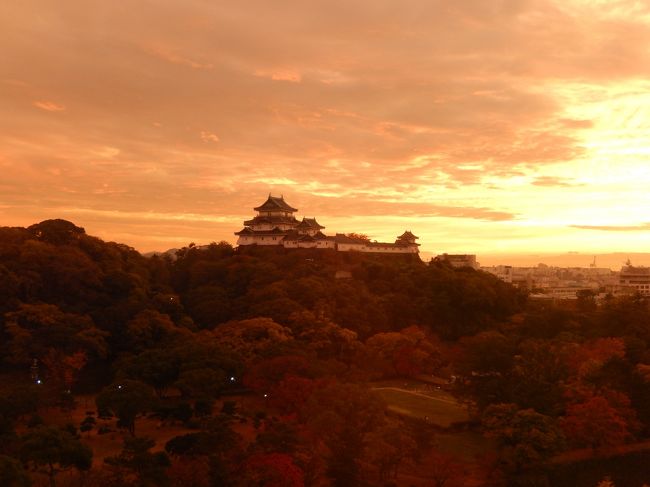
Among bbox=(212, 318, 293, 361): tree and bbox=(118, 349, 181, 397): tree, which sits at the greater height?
bbox=(212, 318, 293, 361): tree

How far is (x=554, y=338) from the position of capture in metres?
34.5

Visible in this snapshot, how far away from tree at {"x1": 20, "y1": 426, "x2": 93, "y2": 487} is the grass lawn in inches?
473

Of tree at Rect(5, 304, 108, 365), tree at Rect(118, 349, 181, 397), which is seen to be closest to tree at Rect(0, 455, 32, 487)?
tree at Rect(118, 349, 181, 397)

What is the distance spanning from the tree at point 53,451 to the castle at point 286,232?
100 feet

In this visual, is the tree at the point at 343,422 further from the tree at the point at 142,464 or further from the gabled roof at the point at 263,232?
the gabled roof at the point at 263,232

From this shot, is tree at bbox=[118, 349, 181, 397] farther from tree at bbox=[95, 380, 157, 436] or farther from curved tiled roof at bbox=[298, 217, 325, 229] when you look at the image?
curved tiled roof at bbox=[298, 217, 325, 229]

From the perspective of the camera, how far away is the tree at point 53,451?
16.4 metres

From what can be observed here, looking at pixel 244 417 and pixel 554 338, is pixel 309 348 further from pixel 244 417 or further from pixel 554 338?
pixel 554 338

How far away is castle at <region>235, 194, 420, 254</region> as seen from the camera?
46.9 m

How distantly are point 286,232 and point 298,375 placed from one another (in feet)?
80.4

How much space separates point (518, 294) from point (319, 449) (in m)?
28.2

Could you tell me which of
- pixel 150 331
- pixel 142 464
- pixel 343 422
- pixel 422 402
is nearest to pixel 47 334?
pixel 150 331

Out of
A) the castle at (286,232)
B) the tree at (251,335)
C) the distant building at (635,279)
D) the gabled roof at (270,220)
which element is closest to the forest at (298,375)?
the tree at (251,335)

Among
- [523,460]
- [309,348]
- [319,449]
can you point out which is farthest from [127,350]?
[523,460]
